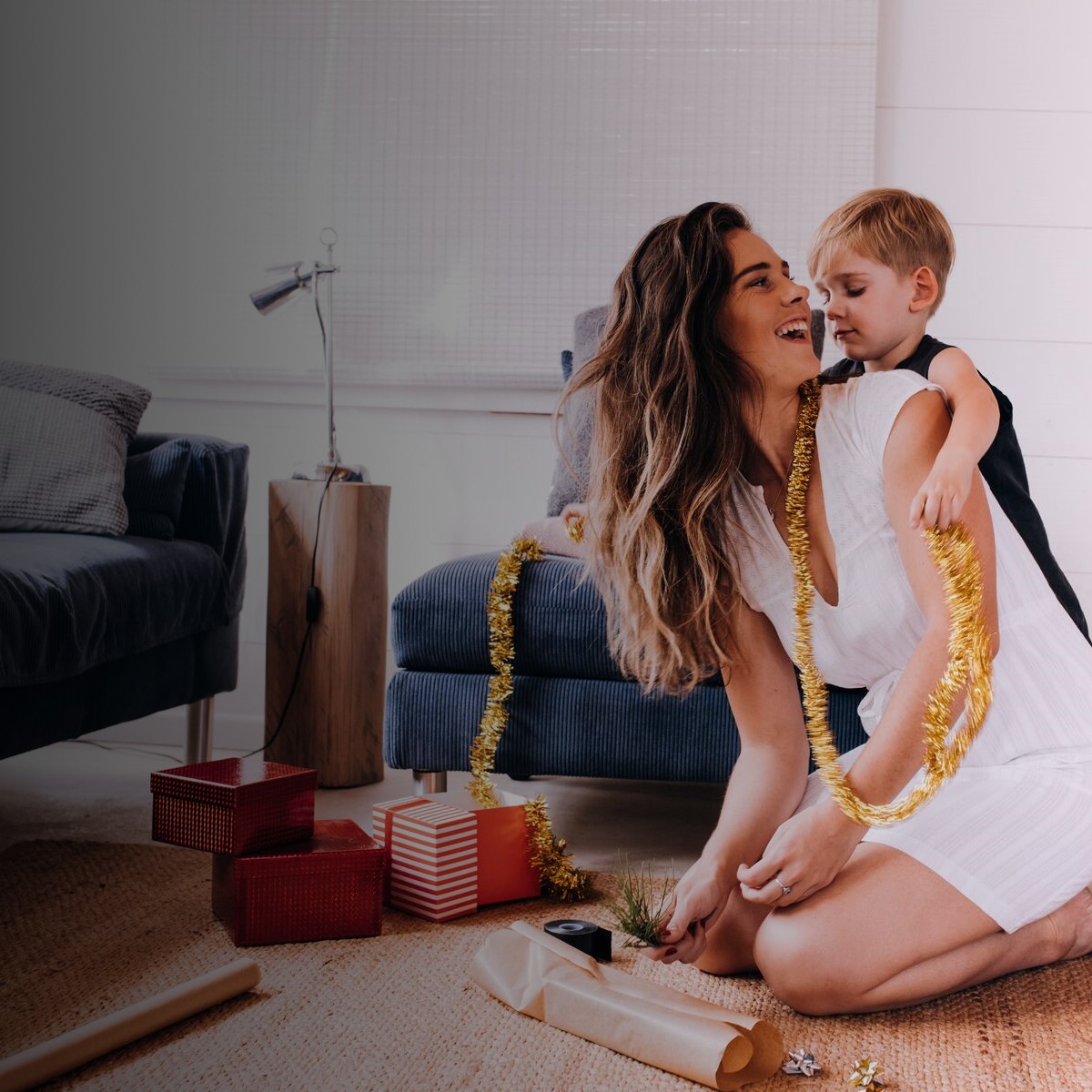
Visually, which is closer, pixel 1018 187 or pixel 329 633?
pixel 329 633

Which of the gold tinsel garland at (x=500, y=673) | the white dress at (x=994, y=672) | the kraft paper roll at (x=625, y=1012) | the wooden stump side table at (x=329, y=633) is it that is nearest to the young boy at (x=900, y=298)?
the white dress at (x=994, y=672)

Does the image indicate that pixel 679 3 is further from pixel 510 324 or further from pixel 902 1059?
pixel 902 1059

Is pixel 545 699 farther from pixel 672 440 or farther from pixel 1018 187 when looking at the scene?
pixel 1018 187

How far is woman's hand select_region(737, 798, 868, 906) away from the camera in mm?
1160

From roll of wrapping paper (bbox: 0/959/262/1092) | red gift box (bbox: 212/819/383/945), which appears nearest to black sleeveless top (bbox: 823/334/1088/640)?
red gift box (bbox: 212/819/383/945)

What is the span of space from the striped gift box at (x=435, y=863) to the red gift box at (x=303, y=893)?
0.08 m

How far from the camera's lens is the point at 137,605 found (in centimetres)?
190

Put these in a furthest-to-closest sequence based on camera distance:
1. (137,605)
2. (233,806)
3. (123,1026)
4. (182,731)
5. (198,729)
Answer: (182,731) → (198,729) → (137,605) → (233,806) → (123,1026)

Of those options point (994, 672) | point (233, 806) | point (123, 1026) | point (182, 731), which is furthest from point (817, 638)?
point (182, 731)

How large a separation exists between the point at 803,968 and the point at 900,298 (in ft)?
3.39

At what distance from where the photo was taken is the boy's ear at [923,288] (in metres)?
1.71

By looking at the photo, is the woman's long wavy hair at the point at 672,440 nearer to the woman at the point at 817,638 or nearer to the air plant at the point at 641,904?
the woman at the point at 817,638

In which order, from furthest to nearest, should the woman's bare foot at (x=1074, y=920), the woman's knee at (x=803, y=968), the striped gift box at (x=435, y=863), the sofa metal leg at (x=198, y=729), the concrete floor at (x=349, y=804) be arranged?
the sofa metal leg at (x=198, y=729), the concrete floor at (x=349, y=804), the striped gift box at (x=435, y=863), the woman's bare foot at (x=1074, y=920), the woman's knee at (x=803, y=968)

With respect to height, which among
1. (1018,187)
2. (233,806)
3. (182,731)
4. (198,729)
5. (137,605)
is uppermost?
(1018,187)
